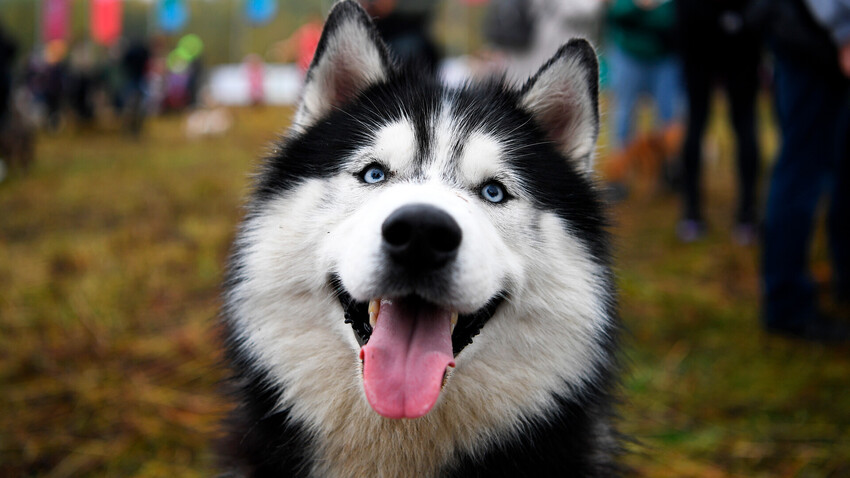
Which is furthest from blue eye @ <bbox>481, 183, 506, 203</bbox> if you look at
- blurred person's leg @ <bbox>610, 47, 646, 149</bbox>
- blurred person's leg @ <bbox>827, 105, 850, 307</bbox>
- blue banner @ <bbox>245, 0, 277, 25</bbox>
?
blue banner @ <bbox>245, 0, 277, 25</bbox>

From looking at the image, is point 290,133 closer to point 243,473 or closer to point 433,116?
point 433,116

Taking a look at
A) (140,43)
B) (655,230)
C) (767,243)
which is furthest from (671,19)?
(140,43)

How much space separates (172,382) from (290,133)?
1.68 meters

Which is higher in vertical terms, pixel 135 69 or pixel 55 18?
pixel 55 18

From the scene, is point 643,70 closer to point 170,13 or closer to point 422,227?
point 422,227

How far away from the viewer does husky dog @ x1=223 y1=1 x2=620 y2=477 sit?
1427 mm

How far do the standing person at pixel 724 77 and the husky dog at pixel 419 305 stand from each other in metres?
3.31

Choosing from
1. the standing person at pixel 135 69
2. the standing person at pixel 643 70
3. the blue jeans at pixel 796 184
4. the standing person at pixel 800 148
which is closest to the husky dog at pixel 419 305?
the standing person at pixel 800 148

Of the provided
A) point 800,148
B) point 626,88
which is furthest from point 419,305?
point 626,88

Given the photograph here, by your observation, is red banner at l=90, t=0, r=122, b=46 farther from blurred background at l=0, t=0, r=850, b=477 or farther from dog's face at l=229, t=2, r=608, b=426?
dog's face at l=229, t=2, r=608, b=426

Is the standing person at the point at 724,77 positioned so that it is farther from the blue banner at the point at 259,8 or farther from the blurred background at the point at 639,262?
the blue banner at the point at 259,8

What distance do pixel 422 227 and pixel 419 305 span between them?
279mm

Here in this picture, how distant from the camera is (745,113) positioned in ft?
15.5

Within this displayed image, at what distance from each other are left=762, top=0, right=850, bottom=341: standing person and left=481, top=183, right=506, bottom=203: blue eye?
6.58 ft
